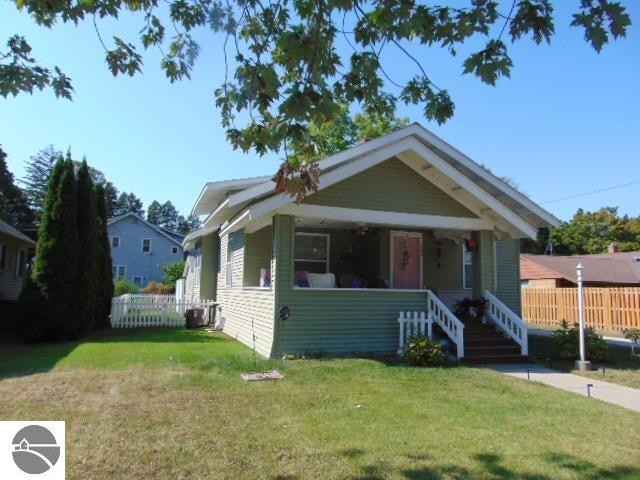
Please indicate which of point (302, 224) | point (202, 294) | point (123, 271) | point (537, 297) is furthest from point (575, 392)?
point (123, 271)

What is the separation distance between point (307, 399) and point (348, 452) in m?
2.09

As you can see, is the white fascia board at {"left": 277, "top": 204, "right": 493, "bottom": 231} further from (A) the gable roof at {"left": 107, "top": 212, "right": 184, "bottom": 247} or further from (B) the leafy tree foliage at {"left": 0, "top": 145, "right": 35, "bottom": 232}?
(A) the gable roof at {"left": 107, "top": 212, "right": 184, "bottom": 247}

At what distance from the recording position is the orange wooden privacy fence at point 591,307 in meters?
19.2

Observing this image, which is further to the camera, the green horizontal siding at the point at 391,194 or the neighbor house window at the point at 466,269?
the neighbor house window at the point at 466,269

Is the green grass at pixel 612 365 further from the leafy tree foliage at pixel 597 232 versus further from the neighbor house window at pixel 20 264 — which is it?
the leafy tree foliage at pixel 597 232

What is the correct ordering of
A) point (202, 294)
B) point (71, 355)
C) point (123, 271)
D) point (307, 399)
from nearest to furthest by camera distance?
1. point (307, 399)
2. point (71, 355)
3. point (202, 294)
4. point (123, 271)

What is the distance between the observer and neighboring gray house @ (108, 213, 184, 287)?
4353 cm

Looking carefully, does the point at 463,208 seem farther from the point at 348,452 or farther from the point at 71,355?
the point at 71,355

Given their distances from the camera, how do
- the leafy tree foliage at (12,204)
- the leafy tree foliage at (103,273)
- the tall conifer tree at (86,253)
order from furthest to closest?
the leafy tree foliage at (12,204) → the leafy tree foliage at (103,273) → the tall conifer tree at (86,253)

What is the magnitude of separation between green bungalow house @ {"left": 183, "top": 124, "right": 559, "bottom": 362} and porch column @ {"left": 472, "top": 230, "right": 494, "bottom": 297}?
0.09 feet

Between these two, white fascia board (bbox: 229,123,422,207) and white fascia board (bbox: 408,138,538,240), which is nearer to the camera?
white fascia board (bbox: 229,123,422,207)

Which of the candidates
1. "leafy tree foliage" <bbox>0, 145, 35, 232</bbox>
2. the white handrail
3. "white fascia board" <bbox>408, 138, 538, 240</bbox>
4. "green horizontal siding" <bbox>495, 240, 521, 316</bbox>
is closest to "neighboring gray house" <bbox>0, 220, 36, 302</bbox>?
"leafy tree foliage" <bbox>0, 145, 35, 232</bbox>

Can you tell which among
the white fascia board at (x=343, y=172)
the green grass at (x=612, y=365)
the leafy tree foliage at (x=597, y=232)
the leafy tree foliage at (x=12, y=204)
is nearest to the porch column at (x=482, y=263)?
the green grass at (x=612, y=365)

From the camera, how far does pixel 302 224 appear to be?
13.2m
